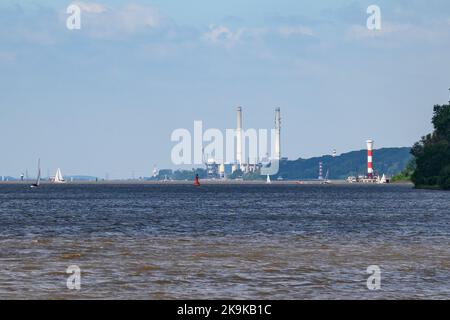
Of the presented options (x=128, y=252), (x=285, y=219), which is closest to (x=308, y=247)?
(x=128, y=252)

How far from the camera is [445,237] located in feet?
269

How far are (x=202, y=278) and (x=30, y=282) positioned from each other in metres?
8.67

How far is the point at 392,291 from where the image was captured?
43.7 m
